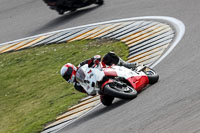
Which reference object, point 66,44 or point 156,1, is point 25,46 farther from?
point 156,1

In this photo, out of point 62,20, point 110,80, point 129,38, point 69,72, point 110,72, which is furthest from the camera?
point 62,20

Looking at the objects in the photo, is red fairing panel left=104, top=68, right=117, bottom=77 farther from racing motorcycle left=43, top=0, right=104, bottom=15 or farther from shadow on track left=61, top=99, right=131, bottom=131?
racing motorcycle left=43, top=0, right=104, bottom=15

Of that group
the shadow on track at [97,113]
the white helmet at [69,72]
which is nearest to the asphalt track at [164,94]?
the shadow on track at [97,113]

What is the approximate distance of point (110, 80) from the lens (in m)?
10.5

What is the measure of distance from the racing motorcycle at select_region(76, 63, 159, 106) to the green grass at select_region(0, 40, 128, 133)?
1789mm

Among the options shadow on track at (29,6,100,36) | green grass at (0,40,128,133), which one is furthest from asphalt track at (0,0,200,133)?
green grass at (0,40,128,133)

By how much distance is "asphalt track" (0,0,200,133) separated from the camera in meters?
8.26

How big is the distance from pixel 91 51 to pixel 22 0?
392 inches

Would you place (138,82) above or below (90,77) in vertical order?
below

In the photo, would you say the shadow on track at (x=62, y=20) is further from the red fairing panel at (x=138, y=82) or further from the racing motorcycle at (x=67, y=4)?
the red fairing panel at (x=138, y=82)

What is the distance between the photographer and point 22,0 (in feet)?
82.9

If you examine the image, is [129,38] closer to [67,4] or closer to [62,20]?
[67,4]

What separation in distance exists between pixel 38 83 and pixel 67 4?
20.5 feet

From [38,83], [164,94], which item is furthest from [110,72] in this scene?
[38,83]
